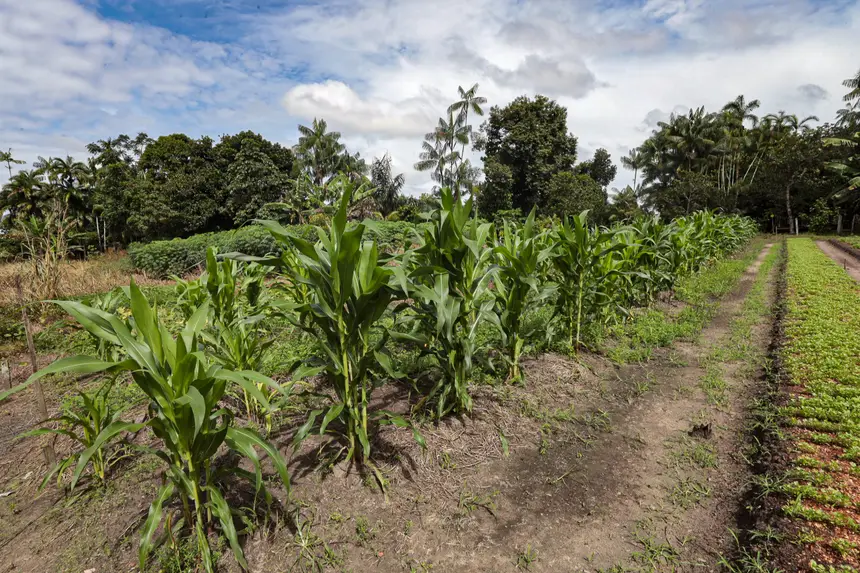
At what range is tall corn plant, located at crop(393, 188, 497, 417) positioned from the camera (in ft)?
9.33

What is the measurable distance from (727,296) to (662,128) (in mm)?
33887

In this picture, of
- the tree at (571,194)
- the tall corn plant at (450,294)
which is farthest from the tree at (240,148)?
the tall corn plant at (450,294)

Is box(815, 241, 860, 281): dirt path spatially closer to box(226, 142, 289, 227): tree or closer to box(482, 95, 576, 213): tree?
box(482, 95, 576, 213): tree

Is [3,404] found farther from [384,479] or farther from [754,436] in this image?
[754,436]

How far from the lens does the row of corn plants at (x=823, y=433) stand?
6.89 feet

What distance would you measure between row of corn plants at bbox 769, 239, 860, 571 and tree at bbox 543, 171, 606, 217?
70.0ft

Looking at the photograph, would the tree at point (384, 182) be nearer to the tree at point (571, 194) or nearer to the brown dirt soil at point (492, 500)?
the tree at point (571, 194)

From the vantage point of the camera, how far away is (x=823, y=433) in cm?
301

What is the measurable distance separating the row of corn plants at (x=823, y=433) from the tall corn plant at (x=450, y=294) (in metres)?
1.95

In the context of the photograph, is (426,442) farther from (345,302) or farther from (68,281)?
(68,281)

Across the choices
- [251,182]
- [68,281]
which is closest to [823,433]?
[68,281]

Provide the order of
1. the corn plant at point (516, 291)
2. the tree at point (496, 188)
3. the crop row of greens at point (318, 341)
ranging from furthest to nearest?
the tree at point (496, 188), the corn plant at point (516, 291), the crop row of greens at point (318, 341)

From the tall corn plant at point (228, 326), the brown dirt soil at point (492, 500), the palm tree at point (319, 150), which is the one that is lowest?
the brown dirt soil at point (492, 500)

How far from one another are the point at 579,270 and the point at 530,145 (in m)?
27.0
